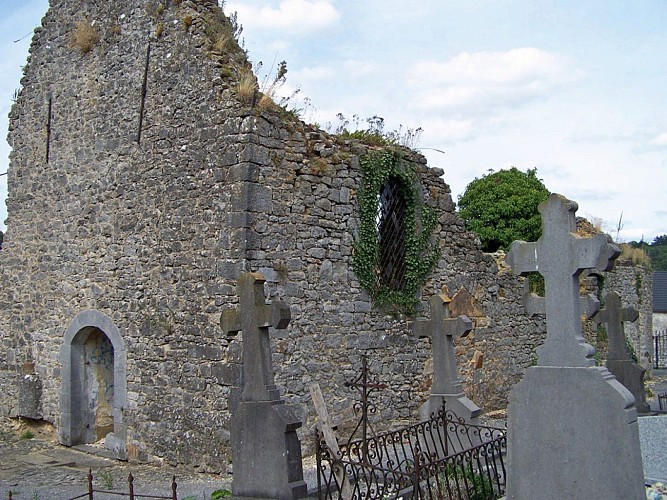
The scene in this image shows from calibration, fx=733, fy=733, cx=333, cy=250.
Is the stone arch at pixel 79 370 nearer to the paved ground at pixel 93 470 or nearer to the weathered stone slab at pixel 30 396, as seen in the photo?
the paved ground at pixel 93 470

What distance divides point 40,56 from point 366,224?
21.7 ft

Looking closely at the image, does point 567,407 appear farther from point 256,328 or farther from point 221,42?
point 221,42

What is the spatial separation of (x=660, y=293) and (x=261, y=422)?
31.5m

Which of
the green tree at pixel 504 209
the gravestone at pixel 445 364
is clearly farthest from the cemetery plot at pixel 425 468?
the green tree at pixel 504 209

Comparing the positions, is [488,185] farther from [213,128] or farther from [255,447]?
[255,447]

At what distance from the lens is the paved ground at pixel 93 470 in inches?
328

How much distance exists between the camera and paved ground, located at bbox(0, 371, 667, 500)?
8336 mm

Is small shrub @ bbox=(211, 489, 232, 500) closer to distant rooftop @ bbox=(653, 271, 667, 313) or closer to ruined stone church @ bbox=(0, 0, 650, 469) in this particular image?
ruined stone church @ bbox=(0, 0, 650, 469)

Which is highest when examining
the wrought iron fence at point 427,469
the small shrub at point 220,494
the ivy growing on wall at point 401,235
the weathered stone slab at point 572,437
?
the ivy growing on wall at point 401,235

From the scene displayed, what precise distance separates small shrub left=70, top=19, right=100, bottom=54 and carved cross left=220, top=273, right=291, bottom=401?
6.73 metres

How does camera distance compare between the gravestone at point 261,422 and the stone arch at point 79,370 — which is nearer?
the gravestone at point 261,422

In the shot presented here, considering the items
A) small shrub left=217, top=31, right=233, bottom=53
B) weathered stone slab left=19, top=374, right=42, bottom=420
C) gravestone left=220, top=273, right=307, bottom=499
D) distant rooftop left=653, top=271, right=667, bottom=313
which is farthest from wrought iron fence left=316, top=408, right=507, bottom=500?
distant rooftop left=653, top=271, right=667, bottom=313

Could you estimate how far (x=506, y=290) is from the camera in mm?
14234

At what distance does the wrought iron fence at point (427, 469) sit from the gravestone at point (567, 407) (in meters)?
0.91
